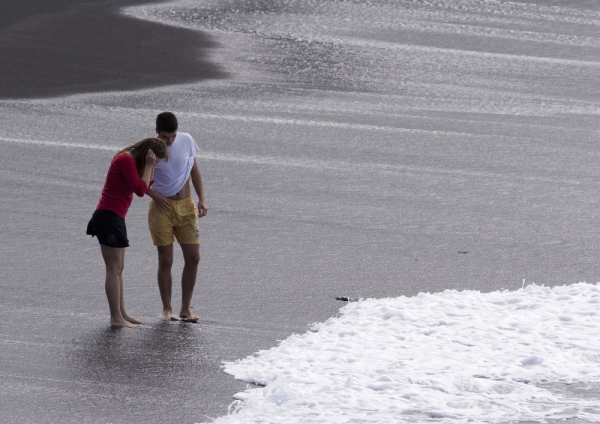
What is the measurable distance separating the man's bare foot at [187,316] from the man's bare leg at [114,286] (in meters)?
0.41

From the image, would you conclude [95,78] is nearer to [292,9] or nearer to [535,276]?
[292,9]

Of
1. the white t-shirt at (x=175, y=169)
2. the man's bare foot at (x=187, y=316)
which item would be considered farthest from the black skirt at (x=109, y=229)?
the man's bare foot at (x=187, y=316)

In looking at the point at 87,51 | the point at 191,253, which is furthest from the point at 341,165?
the point at 87,51

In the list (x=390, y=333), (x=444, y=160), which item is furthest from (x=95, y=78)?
(x=390, y=333)

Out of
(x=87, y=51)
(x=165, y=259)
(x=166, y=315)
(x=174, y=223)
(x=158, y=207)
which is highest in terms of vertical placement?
(x=158, y=207)

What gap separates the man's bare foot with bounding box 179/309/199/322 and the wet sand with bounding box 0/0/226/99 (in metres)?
9.19

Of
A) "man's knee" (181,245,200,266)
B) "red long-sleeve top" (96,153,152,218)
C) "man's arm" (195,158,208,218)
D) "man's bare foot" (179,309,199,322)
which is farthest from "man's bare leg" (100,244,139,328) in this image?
"man's arm" (195,158,208,218)

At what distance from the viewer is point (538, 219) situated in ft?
36.9

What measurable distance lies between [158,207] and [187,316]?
84 centimetres

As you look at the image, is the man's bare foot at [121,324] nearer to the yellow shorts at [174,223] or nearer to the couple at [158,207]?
the couple at [158,207]

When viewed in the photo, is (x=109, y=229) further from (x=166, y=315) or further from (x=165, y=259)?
(x=166, y=315)

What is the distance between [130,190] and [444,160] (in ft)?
21.9

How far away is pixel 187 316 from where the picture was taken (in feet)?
25.7

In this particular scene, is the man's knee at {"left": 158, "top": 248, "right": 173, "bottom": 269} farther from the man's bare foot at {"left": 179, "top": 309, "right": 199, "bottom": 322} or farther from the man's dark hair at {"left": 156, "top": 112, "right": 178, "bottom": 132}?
the man's dark hair at {"left": 156, "top": 112, "right": 178, "bottom": 132}
